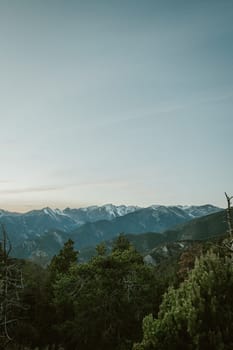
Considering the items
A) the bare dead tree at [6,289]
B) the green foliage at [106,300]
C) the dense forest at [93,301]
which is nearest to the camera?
the bare dead tree at [6,289]

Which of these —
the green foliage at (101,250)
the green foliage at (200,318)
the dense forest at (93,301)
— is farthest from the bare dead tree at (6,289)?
the green foliage at (101,250)

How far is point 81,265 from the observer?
34562 millimetres

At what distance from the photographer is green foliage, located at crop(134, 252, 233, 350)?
56.3 ft

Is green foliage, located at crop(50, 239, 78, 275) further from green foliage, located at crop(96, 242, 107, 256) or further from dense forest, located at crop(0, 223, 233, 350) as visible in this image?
green foliage, located at crop(96, 242, 107, 256)

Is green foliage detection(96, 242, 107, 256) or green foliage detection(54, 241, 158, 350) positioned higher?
green foliage detection(96, 242, 107, 256)

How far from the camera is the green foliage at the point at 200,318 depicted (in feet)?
56.3

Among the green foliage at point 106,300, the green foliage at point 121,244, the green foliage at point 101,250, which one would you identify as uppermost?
the green foliage at point 101,250

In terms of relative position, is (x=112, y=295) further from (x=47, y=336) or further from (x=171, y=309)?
(x=171, y=309)

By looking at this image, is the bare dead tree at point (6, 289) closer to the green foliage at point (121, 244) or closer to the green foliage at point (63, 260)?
the green foliage at point (63, 260)

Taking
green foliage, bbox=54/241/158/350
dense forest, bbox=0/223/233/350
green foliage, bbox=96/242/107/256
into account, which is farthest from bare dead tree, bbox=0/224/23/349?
green foliage, bbox=96/242/107/256

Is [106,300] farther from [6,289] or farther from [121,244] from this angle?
[121,244]

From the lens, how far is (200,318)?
57.7 feet

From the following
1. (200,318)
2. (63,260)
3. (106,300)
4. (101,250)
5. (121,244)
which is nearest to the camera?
(200,318)

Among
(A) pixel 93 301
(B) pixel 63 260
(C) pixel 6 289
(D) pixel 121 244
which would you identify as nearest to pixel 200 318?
(C) pixel 6 289
